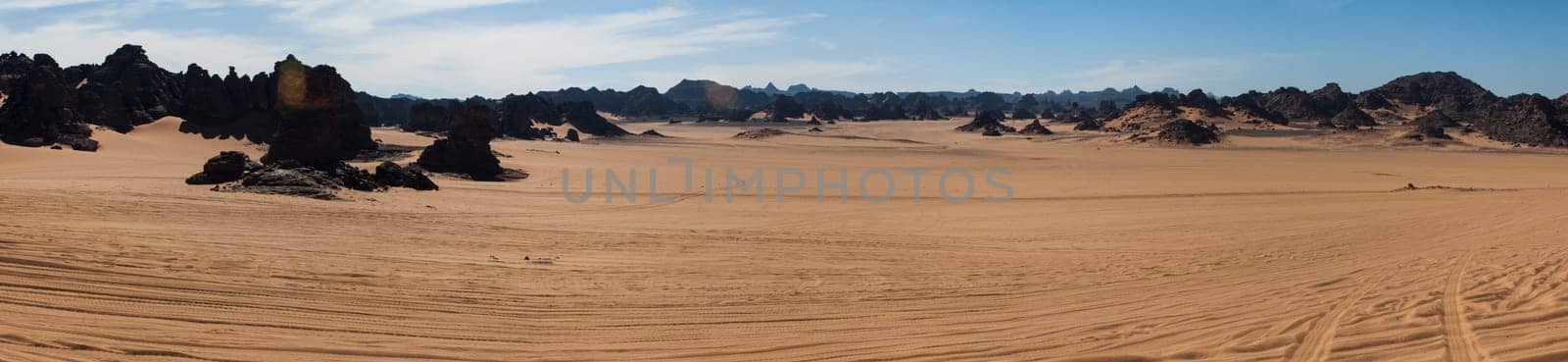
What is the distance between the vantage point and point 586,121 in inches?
2680

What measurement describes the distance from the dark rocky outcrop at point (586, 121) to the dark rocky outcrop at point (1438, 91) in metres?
66.6

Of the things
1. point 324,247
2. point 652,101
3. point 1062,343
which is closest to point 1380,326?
point 1062,343

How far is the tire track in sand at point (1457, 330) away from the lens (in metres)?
6.11

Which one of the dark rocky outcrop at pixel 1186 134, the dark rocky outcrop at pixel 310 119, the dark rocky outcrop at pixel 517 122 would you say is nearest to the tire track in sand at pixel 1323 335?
the dark rocky outcrop at pixel 310 119

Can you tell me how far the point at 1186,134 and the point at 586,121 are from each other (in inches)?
1603

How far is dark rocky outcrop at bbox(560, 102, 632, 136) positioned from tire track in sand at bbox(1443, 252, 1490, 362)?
198 ft

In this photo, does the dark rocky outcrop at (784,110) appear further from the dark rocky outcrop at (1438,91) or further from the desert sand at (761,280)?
the desert sand at (761,280)

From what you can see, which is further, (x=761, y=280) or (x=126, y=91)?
(x=126, y=91)

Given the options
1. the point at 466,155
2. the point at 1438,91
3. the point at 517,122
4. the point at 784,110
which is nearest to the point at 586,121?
the point at 517,122

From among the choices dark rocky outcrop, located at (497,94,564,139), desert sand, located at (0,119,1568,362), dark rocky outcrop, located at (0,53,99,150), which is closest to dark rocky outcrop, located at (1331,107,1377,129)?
desert sand, located at (0,119,1568,362)

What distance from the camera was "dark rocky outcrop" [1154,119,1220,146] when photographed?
164ft

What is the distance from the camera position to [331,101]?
1032 inches

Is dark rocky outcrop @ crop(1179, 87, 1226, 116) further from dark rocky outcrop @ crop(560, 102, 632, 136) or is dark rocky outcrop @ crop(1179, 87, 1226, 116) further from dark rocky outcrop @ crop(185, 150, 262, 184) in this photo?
dark rocky outcrop @ crop(185, 150, 262, 184)

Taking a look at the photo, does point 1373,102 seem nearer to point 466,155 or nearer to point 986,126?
point 986,126
